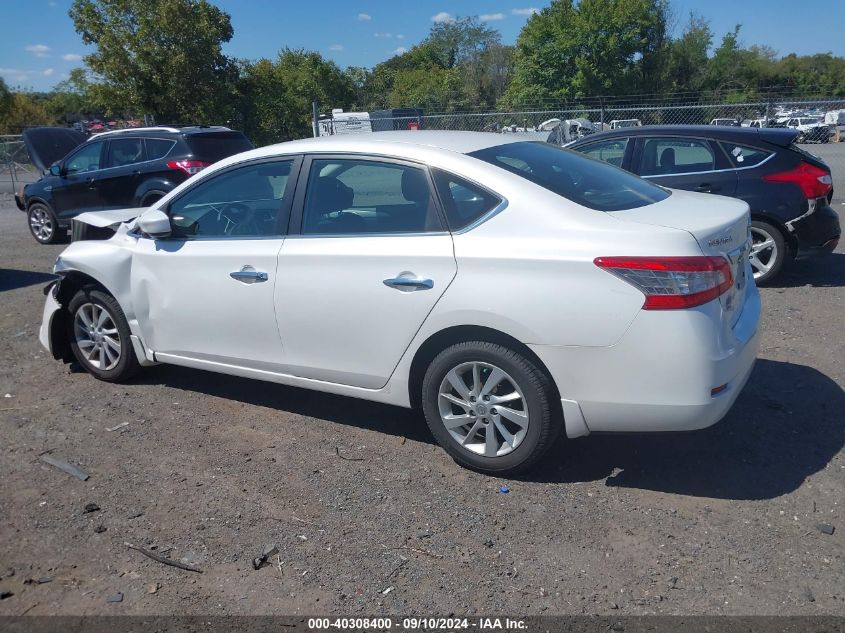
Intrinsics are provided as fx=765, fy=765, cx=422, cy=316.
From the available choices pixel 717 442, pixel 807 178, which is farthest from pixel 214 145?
pixel 717 442

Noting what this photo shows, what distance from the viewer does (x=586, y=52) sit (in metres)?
49.2

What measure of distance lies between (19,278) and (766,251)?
8689 millimetres

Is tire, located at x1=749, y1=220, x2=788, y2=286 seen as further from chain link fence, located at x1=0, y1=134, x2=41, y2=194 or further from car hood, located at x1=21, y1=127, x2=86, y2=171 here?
chain link fence, located at x1=0, y1=134, x2=41, y2=194

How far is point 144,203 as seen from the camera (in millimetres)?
11258

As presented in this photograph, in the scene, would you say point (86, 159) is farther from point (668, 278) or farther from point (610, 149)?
point (668, 278)

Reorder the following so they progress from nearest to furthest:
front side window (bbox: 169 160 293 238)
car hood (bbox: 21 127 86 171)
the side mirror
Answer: front side window (bbox: 169 160 293 238), the side mirror, car hood (bbox: 21 127 86 171)

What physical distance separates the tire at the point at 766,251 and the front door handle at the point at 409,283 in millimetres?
4918

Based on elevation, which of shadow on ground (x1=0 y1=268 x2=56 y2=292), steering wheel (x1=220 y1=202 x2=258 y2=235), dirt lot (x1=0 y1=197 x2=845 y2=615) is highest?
steering wheel (x1=220 y1=202 x2=258 y2=235)

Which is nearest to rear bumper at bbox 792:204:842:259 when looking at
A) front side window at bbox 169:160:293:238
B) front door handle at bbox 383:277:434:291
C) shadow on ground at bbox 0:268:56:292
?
front door handle at bbox 383:277:434:291

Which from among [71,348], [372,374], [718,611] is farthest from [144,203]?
[718,611]

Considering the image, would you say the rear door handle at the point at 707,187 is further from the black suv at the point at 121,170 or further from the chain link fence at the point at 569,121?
the chain link fence at the point at 569,121

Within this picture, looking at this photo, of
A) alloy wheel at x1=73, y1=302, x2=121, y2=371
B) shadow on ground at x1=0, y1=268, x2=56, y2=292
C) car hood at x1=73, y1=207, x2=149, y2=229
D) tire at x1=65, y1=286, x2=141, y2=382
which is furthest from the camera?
shadow on ground at x1=0, y1=268, x2=56, y2=292

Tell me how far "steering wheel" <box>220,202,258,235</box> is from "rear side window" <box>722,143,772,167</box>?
17.0 ft

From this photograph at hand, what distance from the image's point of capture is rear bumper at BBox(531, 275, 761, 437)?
11.2 ft
